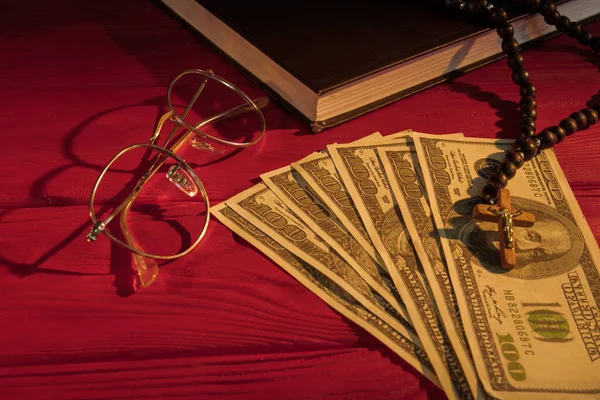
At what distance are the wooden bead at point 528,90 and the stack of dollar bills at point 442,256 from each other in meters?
0.13

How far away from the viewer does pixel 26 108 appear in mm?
936

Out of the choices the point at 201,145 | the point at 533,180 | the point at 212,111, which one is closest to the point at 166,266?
the point at 201,145

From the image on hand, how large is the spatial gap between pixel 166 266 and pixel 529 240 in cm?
46

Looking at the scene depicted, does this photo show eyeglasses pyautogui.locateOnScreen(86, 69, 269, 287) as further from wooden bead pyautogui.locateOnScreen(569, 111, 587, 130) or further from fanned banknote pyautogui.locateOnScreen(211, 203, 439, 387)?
wooden bead pyautogui.locateOnScreen(569, 111, 587, 130)

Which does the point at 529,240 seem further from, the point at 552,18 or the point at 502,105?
the point at 552,18

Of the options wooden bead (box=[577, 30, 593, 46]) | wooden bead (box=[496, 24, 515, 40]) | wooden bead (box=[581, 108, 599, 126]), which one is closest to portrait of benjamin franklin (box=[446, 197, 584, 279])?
wooden bead (box=[581, 108, 599, 126])

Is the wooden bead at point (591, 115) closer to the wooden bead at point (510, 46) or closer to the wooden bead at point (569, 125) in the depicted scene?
the wooden bead at point (569, 125)

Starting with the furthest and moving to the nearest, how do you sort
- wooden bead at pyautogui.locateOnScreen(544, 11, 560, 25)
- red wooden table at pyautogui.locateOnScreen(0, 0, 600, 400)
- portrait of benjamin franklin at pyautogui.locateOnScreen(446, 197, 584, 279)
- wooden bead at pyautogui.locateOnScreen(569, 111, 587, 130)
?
wooden bead at pyautogui.locateOnScreen(544, 11, 560, 25), wooden bead at pyautogui.locateOnScreen(569, 111, 587, 130), portrait of benjamin franklin at pyautogui.locateOnScreen(446, 197, 584, 279), red wooden table at pyautogui.locateOnScreen(0, 0, 600, 400)

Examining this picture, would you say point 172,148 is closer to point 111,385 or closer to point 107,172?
point 107,172

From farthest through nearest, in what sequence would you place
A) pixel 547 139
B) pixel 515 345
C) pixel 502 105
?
pixel 502 105, pixel 547 139, pixel 515 345

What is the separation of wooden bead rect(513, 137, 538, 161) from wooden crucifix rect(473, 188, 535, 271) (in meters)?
0.11

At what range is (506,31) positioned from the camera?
3.27 feet

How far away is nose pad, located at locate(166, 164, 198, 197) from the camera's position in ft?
2.54

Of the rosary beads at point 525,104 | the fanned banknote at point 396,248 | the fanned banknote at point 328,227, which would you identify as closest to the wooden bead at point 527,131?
the rosary beads at point 525,104
